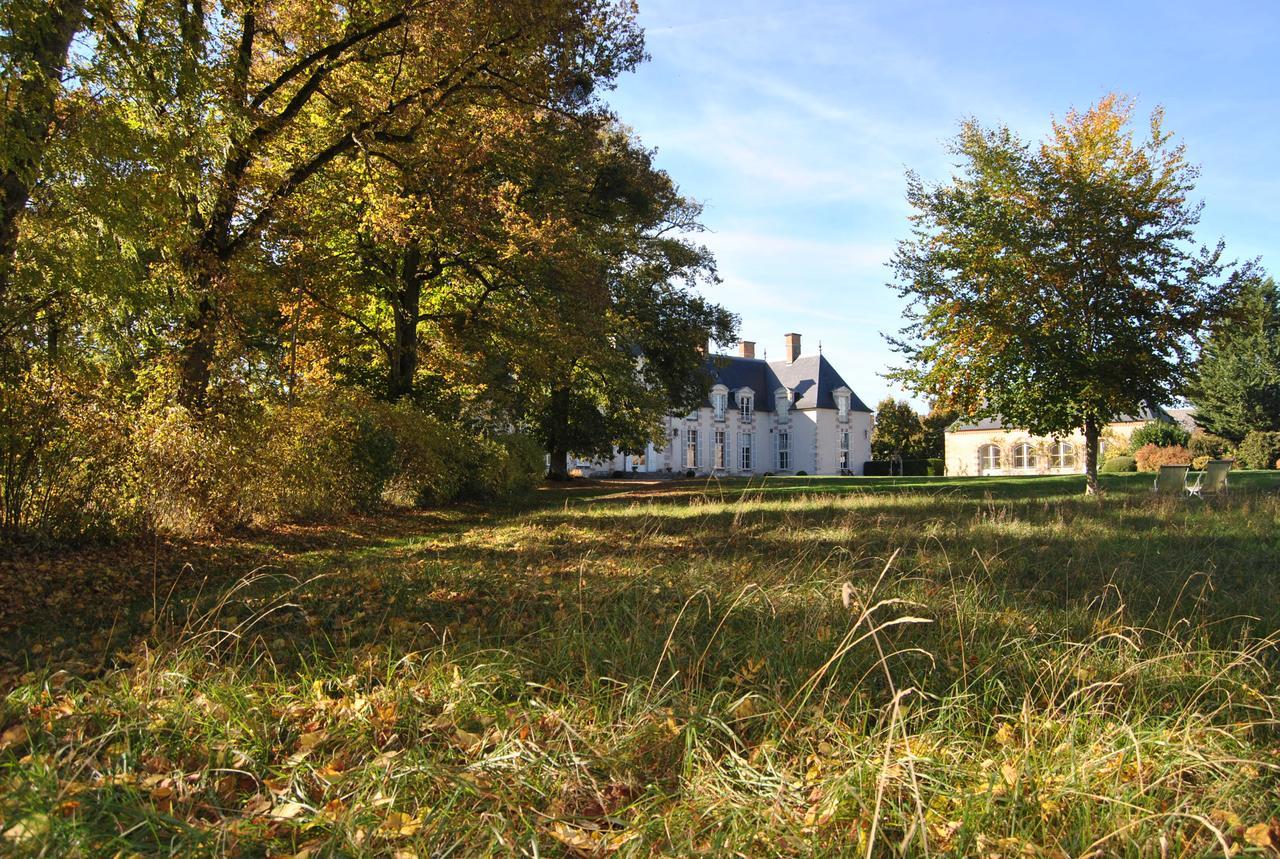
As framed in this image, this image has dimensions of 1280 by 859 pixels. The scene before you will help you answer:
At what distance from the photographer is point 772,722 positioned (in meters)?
3.26

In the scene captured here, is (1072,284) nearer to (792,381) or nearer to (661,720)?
(661,720)

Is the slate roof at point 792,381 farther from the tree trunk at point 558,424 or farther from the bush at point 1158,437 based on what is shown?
the tree trunk at point 558,424

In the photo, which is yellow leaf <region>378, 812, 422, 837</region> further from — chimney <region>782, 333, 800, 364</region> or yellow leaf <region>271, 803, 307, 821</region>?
chimney <region>782, 333, 800, 364</region>

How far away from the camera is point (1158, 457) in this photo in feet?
107

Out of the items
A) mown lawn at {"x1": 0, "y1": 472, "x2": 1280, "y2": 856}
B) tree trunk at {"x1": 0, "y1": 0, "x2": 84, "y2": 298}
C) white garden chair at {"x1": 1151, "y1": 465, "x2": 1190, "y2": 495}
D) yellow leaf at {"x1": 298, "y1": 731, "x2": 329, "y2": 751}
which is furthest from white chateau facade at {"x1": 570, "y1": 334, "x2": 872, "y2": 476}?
yellow leaf at {"x1": 298, "y1": 731, "x2": 329, "y2": 751}

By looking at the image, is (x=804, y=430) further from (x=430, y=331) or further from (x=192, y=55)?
(x=192, y=55)

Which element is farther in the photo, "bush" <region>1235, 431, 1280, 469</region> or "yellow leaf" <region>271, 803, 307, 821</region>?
"bush" <region>1235, 431, 1280, 469</region>

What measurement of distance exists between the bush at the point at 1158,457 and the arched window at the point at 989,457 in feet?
47.4

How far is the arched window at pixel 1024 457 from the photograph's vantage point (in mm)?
47125

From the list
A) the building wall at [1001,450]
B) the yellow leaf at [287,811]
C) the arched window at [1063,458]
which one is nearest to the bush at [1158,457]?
the building wall at [1001,450]

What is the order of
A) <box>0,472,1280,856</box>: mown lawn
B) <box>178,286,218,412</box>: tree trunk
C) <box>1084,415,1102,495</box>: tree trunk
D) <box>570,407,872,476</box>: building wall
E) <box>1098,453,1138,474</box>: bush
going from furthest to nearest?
<box>570,407,872,476</box>: building wall < <box>1098,453,1138,474</box>: bush < <box>1084,415,1102,495</box>: tree trunk < <box>178,286,218,412</box>: tree trunk < <box>0,472,1280,856</box>: mown lawn

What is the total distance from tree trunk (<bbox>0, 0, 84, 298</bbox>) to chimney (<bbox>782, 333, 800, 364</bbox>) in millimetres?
50708

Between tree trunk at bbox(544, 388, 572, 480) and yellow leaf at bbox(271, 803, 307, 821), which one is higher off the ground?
tree trunk at bbox(544, 388, 572, 480)

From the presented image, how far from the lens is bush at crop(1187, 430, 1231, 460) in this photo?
33.2 metres
